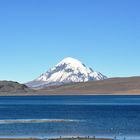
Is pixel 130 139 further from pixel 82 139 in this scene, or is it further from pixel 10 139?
pixel 10 139

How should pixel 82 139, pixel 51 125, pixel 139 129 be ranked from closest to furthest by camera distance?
pixel 82 139 < pixel 139 129 < pixel 51 125

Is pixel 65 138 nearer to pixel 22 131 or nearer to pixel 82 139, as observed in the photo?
pixel 82 139

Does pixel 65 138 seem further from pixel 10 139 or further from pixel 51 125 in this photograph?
pixel 51 125

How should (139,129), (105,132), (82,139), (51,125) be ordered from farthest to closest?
1. (51,125)
2. (139,129)
3. (105,132)
4. (82,139)

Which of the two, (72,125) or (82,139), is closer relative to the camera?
(82,139)

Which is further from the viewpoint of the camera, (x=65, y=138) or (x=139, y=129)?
(x=139, y=129)

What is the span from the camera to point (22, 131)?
262ft

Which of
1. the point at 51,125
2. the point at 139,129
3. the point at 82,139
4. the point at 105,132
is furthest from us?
the point at 51,125

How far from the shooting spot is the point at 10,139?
6675cm

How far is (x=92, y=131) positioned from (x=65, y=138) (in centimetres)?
1425

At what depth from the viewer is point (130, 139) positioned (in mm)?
68688

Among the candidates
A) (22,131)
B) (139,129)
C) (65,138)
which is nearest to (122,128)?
(139,129)

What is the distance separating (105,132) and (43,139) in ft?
48.0

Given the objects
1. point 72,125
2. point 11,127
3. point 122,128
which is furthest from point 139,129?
point 11,127
